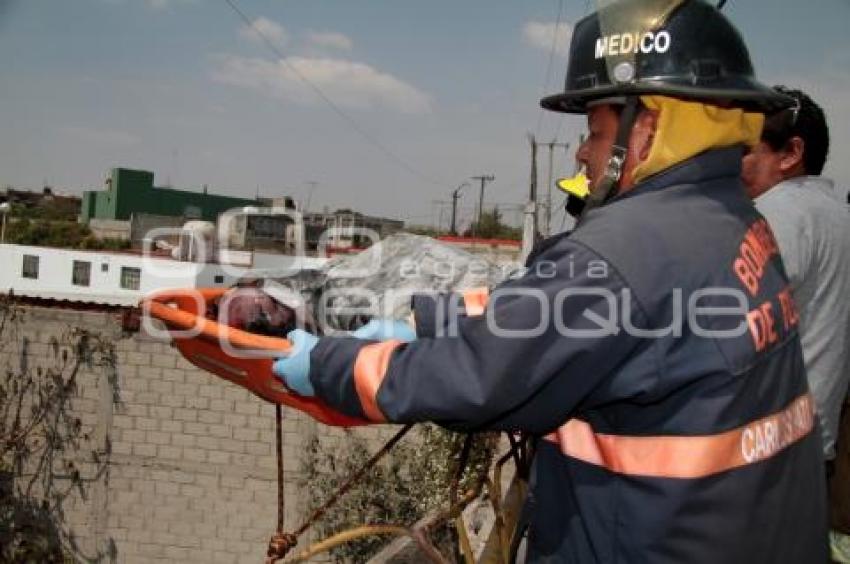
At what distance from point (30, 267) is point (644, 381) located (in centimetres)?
3394

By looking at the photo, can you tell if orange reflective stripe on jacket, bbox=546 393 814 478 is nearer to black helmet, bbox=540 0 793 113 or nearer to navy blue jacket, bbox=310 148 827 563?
navy blue jacket, bbox=310 148 827 563

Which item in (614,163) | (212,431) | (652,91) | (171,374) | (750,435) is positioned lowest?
(212,431)

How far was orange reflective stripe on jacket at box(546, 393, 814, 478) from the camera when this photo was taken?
1.27 metres

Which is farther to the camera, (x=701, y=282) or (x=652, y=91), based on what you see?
(x=652, y=91)

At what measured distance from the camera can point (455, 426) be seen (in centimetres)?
137

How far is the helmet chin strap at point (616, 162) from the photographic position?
4.98ft

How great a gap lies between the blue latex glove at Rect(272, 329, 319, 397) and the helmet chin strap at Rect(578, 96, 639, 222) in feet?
2.09

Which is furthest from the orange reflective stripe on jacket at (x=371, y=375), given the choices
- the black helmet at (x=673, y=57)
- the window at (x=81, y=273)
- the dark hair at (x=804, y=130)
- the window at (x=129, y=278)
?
the window at (x=81, y=273)

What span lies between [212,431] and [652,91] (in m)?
8.13

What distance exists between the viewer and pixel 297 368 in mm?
1525

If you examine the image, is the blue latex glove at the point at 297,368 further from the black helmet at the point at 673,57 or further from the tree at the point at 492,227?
the tree at the point at 492,227

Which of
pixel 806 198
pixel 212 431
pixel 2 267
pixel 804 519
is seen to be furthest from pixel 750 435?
pixel 2 267

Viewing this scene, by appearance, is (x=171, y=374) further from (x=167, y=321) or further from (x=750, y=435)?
(x=750, y=435)

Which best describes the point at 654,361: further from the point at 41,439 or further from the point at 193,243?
the point at 193,243
